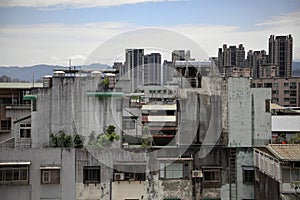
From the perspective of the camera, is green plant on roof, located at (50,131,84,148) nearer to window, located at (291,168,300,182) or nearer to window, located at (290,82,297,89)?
window, located at (291,168,300,182)

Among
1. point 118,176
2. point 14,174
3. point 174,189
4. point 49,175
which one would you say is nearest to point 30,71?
point 14,174

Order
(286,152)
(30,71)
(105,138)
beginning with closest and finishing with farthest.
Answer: (286,152), (105,138), (30,71)

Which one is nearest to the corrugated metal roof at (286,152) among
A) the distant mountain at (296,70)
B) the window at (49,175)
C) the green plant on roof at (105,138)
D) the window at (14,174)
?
the green plant on roof at (105,138)

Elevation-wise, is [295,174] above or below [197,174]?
above

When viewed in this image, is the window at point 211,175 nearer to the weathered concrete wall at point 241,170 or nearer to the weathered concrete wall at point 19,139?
the weathered concrete wall at point 241,170

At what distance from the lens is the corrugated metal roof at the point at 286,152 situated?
7.75 metres

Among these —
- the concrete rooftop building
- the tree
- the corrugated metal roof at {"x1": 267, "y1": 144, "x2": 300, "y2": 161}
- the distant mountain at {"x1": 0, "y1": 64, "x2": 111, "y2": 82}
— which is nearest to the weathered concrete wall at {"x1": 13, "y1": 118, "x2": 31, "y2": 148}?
the concrete rooftop building

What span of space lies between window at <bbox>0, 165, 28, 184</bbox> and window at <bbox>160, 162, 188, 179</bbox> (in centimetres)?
286

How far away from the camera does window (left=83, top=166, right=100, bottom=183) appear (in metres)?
9.41

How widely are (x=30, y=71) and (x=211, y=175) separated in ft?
21.7

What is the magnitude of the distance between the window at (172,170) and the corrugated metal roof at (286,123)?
271cm

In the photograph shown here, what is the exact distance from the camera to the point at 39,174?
30.5 feet

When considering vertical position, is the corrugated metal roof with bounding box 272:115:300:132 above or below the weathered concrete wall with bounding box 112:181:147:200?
above

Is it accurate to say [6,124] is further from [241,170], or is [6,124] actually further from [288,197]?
[288,197]
